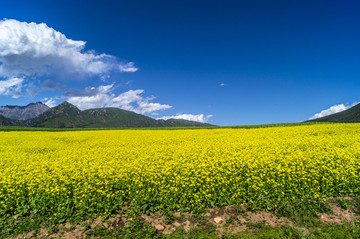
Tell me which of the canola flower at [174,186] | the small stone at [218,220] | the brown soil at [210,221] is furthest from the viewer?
the canola flower at [174,186]

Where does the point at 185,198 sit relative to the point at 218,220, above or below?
above

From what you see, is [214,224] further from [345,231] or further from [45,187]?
[45,187]

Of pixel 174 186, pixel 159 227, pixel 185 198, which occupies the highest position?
pixel 174 186

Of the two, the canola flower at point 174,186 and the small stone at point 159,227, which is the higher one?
the canola flower at point 174,186

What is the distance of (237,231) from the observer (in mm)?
7555

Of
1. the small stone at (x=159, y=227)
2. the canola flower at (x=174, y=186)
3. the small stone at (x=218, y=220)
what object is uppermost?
the canola flower at (x=174, y=186)

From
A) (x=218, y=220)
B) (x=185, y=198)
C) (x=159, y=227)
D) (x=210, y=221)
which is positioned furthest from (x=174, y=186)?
(x=218, y=220)

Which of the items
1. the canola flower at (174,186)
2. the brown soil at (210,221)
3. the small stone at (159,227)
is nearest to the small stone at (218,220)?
the brown soil at (210,221)

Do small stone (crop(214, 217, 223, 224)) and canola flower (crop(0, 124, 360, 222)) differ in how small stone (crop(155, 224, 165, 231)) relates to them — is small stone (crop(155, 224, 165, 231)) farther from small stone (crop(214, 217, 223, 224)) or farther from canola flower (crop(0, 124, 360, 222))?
small stone (crop(214, 217, 223, 224))

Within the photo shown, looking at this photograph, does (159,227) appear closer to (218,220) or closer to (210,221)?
(210,221)

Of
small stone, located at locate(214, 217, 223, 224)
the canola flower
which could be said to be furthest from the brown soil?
the canola flower

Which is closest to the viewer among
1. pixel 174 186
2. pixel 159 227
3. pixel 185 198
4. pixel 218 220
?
pixel 159 227

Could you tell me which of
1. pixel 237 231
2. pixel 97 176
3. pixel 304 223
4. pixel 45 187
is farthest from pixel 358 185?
pixel 45 187

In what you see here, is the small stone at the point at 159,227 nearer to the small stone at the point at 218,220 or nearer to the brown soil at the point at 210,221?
the brown soil at the point at 210,221
